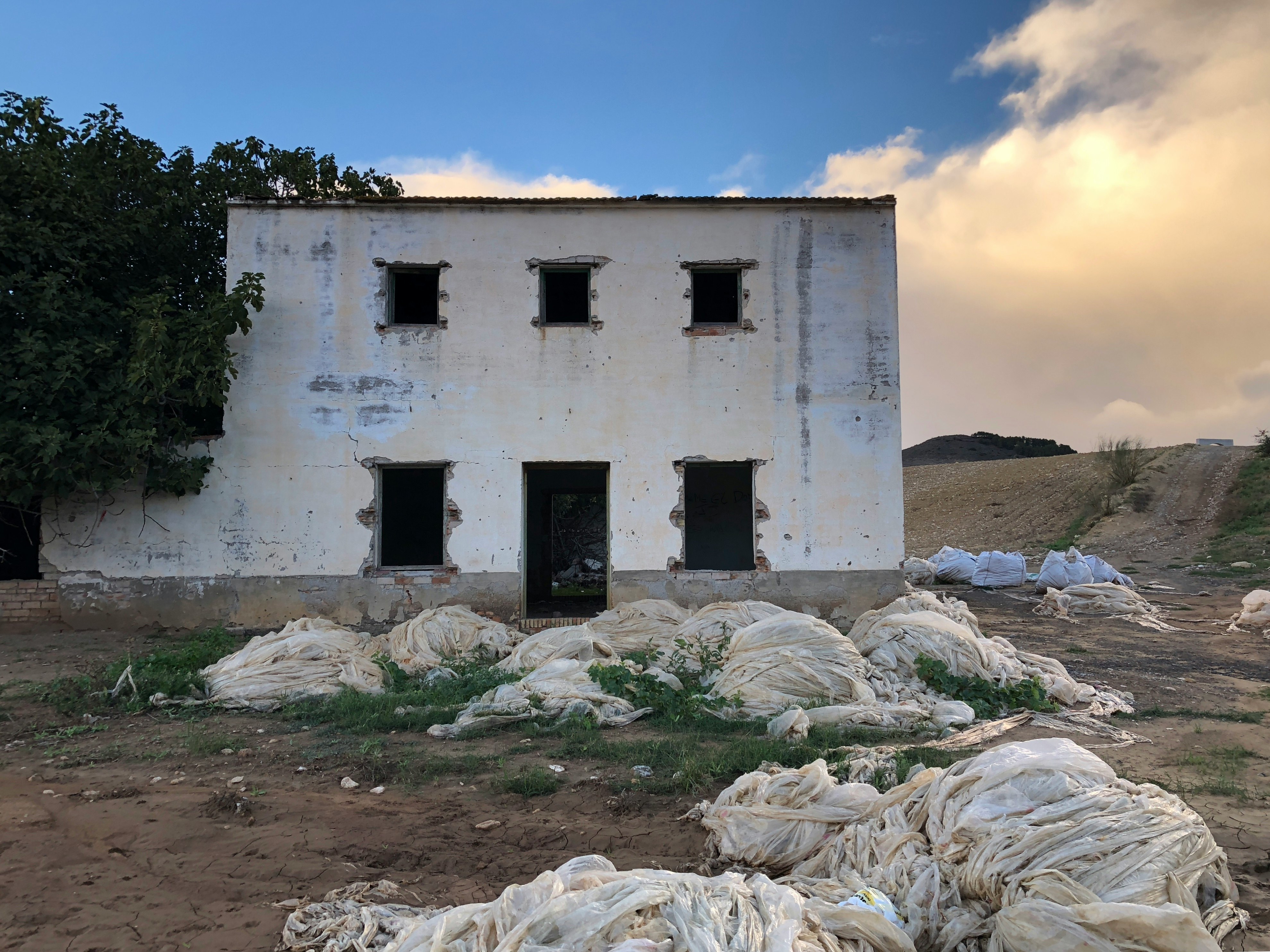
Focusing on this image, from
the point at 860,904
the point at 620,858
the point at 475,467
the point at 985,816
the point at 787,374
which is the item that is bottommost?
the point at 620,858

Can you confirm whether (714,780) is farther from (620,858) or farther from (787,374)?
(787,374)

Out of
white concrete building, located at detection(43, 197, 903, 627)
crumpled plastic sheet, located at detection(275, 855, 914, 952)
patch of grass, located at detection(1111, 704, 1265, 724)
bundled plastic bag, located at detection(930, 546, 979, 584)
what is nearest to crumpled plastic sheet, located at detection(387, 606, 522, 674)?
white concrete building, located at detection(43, 197, 903, 627)

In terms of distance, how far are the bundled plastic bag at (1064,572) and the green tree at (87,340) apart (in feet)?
44.1

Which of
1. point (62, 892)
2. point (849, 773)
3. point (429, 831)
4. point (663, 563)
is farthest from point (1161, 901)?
point (663, 563)

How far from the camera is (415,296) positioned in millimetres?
11602

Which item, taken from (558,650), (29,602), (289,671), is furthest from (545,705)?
(29,602)

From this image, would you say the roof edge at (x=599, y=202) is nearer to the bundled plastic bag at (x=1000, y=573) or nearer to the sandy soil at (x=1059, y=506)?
the bundled plastic bag at (x=1000, y=573)

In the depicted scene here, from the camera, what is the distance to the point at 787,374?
34.1 feet

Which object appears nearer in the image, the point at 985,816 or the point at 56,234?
the point at 985,816

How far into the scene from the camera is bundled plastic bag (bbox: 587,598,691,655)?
8.41 metres

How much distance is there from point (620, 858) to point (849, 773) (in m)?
1.52

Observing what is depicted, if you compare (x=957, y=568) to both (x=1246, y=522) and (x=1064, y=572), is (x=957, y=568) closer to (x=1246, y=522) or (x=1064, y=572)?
(x=1064, y=572)

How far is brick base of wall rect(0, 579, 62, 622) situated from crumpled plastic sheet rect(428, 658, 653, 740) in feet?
22.2

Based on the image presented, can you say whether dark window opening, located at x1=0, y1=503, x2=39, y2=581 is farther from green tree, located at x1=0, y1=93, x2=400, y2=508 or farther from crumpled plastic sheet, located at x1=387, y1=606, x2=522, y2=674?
crumpled plastic sheet, located at x1=387, y1=606, x2=522, y2=674
